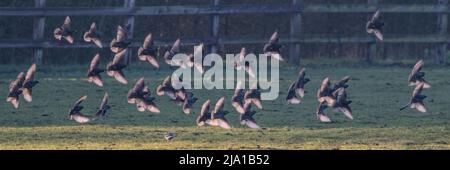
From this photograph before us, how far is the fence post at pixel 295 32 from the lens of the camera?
2526 centimetres

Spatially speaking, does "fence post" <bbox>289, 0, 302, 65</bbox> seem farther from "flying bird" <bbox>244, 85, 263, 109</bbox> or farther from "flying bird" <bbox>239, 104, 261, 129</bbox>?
"flying bird" <bbox>239, 104, 261, 129</bbox>

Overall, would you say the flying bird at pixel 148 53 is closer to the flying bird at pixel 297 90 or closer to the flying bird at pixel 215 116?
the flying bird at pixel 215 116

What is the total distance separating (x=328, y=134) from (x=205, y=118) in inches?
59.4

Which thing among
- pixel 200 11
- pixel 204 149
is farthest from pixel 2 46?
pixel 204 149

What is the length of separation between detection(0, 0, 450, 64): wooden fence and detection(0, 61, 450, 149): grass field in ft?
9.96

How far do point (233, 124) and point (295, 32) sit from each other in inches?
408

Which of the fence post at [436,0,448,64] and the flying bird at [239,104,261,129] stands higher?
the flying bird at [239,104,261,129]

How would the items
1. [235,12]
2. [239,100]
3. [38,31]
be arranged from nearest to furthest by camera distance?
[239,100] < [38,31] < [235,12]

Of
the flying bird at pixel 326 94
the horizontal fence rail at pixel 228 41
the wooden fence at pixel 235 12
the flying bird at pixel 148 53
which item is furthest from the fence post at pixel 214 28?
the flying bird at pixel 326 94

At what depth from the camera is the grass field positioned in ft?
44.4

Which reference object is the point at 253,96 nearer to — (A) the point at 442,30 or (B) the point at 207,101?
(B) the point at 207,101

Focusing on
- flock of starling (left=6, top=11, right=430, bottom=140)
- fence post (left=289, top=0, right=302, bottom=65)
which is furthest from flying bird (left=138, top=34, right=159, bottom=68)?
fence post (left=289, top=0, right=302, bottom=65)

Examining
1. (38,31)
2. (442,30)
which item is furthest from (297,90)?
(442,30)

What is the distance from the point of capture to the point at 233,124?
1538 centimetres
